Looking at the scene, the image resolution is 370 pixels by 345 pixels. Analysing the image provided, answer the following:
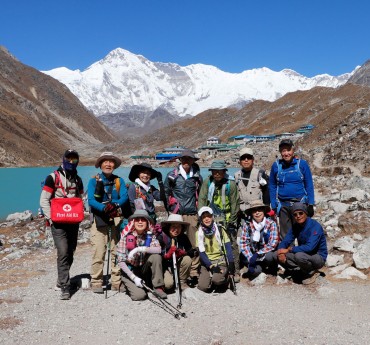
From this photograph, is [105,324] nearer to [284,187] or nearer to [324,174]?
[284,187]

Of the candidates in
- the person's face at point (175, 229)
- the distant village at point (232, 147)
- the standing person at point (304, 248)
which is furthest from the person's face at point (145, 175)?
the distant village at point (232, 147)

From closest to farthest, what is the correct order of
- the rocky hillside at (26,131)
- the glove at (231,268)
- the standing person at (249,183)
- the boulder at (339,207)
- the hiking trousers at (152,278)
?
the hiking trousers at (152,278), the glove at (231,268), the standing person at (249,183), the boulder at (339,207), the rocky hillside at (26,131)

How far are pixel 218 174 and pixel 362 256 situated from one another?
3.41 metres

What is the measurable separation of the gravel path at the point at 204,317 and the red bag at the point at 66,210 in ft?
4.73

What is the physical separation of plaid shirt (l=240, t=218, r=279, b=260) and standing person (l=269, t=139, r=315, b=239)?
33 cm

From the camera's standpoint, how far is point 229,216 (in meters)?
8.26

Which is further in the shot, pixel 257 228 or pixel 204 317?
pixel 257 228

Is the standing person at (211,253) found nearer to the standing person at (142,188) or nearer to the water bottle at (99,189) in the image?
the standing person at (142,188)

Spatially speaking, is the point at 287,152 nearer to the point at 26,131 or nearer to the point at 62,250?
the point at 62,250

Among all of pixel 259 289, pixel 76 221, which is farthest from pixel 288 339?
pixel 76 221

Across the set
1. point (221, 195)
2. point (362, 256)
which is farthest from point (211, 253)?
point (362, 256)

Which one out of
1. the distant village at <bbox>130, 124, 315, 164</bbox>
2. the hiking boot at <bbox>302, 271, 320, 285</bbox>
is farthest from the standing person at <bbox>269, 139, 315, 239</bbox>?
the distant village at <bbox>130, 124, 315, 164</bbox>

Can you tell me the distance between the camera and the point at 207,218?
7.76m

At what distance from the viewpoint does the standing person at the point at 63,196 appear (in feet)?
25.4
